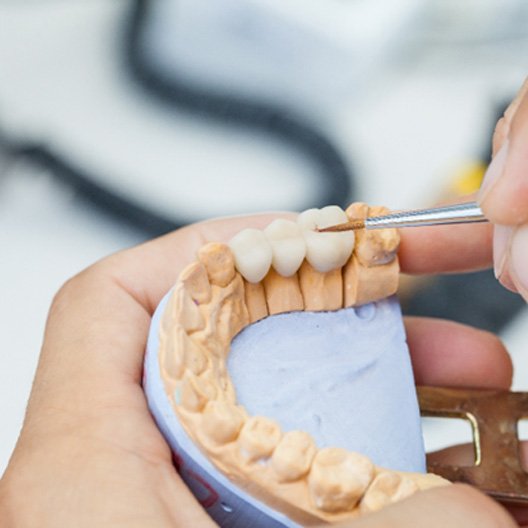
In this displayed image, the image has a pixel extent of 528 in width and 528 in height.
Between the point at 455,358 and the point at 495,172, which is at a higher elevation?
the point at 495,172

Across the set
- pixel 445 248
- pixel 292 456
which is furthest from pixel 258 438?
pixel 445 248

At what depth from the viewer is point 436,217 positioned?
0.73 metres

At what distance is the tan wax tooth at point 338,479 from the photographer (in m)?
0.66

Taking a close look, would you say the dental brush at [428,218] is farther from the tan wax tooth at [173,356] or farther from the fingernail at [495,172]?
the tan wax tooth at [173,356]

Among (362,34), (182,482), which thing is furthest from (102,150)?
(182,482)

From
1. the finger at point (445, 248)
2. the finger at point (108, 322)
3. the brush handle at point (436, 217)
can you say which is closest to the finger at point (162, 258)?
the finger at point (108, 322)

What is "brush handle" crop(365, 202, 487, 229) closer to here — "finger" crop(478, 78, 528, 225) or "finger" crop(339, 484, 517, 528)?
"finger" crop(478, 78, 528, 225)

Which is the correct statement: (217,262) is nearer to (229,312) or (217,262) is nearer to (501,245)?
(229,312)

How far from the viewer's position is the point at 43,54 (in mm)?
1476

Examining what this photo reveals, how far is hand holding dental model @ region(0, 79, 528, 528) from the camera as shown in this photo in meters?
0.64

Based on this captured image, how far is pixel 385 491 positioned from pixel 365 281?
0.22 meters

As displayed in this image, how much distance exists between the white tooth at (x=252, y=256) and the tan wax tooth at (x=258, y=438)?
158mm

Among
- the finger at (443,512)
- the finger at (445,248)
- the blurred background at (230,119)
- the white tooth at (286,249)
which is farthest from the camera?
the blurred background at (230,119)

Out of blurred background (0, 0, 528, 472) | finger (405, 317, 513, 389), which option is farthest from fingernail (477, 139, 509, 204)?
blurred background (0, 0, 528, 472)
